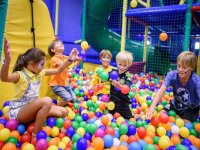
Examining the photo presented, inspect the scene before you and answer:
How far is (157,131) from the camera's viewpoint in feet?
5.96

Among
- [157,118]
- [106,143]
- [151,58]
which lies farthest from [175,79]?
[151,58]

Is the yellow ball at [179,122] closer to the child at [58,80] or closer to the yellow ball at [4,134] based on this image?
the child at [58,80]

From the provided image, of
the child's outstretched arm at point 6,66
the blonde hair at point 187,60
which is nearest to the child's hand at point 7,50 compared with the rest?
the child's outstretched arm at point 6,66

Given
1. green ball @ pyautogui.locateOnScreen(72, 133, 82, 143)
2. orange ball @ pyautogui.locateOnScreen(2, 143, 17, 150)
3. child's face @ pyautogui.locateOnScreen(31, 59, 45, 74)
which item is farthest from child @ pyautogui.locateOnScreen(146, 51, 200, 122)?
orange ball @ pyautogui.locateOnScreen(2, 143, 17, 150)

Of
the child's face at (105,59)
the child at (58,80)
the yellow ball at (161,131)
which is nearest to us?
the yellow ball at (161,131)

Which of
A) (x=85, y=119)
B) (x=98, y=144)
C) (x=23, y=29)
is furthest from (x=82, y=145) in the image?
(x=23, y=29)

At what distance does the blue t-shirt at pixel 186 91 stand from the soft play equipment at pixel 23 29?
4.47ft

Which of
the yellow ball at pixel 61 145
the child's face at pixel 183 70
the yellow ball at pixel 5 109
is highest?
the child's face at pixel 183 70

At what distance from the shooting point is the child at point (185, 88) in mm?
1973

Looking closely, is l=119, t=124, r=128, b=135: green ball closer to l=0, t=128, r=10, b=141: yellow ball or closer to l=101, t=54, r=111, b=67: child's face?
l=0, t=128, r=10, b=141: yellow ball

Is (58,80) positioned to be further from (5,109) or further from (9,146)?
(9,146)

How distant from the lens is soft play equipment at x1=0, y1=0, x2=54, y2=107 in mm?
2244

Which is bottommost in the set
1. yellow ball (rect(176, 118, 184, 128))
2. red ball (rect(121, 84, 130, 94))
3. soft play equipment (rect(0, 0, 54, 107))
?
yellow ball (rect(176, 118, 184, 128))

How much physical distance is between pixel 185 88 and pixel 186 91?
28mm
